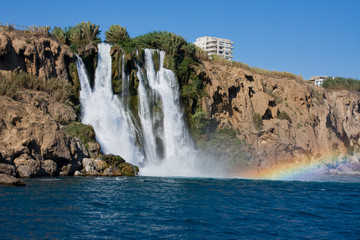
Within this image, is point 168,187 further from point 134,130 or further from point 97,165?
point 134,130

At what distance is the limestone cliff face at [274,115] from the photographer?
4509 cm

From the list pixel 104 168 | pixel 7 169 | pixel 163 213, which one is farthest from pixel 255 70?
pixel 163 213

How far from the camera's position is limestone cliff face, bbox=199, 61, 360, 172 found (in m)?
45.1

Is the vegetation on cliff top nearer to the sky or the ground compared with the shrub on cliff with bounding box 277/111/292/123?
nearer to the sky

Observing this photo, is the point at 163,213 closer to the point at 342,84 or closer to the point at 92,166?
the point at 92,166

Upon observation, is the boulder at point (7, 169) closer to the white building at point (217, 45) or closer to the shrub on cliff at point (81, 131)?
the shrub on cliff at point (81, 131)

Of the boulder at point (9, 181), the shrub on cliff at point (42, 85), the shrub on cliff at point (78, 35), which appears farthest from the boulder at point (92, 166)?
the shrub on cliff at point (78, 35)

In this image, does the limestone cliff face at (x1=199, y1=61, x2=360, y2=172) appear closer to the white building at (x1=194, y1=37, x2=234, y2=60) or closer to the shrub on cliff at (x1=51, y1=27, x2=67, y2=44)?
the shrub on cliff at (x1=51, y1=27, x2=67, y2=44)

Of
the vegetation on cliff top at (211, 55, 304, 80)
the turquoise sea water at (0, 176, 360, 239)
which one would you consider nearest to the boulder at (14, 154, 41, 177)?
the turquoise sea water at (0, 176, 360, 239)

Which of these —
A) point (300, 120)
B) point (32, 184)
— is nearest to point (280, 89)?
point (300, 120)

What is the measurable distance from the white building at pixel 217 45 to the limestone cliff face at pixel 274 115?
95.8 meters

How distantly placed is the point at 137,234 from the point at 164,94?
1072 inches

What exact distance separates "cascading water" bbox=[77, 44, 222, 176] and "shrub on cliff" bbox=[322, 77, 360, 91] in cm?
3348

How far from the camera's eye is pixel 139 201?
17.6 metres
